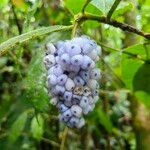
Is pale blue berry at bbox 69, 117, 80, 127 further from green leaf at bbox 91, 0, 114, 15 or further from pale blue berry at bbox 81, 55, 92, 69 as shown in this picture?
green leaf at bbox 91, 0, 114, 15

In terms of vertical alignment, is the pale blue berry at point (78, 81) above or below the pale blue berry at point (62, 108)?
above

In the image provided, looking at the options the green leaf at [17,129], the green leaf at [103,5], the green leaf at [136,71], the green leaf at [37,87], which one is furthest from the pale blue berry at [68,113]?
the green leaf at [17,129]

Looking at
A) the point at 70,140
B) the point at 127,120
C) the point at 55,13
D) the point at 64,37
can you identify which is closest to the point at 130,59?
the point at 64,37

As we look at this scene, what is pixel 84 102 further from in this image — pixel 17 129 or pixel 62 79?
pixel 17 129

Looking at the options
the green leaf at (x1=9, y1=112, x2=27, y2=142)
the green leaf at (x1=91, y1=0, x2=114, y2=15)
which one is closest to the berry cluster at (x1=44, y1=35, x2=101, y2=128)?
the green leaf at (x1=91, y1=0, x2=114, y2=15)

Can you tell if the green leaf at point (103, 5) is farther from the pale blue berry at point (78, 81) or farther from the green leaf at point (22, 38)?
the pale blue berry at point (78, 81)

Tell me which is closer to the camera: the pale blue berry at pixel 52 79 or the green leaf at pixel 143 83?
the pale blue berry at pixel 52 79

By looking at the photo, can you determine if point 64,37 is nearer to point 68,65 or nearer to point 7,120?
point 68,65
